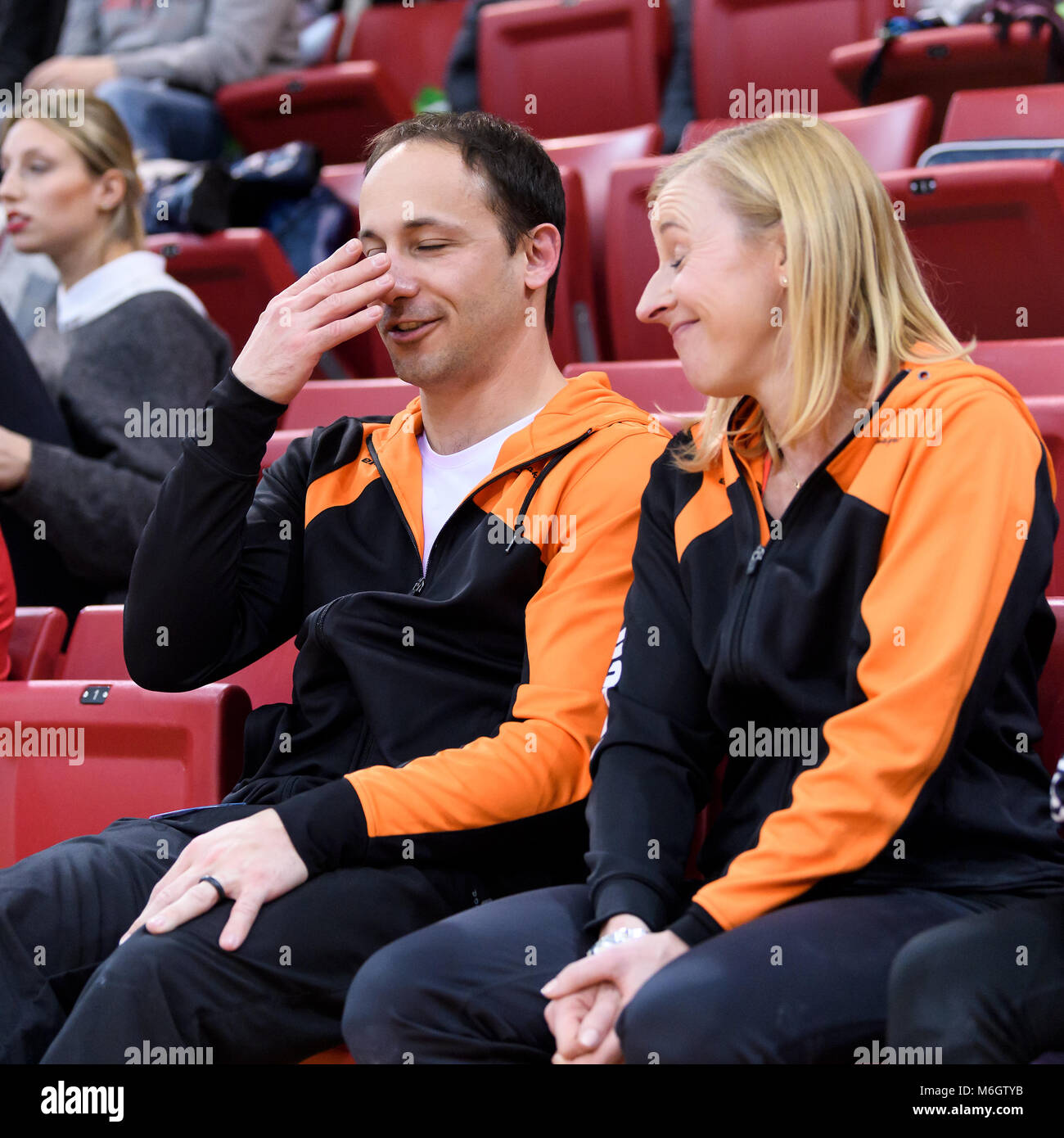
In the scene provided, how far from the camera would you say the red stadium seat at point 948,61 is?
2600 millimetres

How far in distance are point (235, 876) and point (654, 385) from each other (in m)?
0.99

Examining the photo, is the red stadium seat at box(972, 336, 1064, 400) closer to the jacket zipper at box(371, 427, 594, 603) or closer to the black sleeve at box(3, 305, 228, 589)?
the jacket zipper at box(371, 427, 594, 603)

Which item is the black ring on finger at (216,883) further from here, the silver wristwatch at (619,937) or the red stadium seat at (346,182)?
the red stadium seat at (346,182)

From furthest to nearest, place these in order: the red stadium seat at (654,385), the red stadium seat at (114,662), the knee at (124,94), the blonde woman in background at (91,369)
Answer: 1. the knee at (124,94)
2. the blonde woman in background at (91,369)
3. the red stadium seat at (654,385)
4. the red stadium seat at (114,662)

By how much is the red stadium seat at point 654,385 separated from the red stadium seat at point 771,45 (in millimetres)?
1412

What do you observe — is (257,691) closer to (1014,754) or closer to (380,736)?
(380,736)

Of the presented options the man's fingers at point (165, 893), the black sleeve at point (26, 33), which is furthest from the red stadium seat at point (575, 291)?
the black sleeve at point (26, 33)

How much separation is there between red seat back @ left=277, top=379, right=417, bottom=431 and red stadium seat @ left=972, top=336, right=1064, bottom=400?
77 cm

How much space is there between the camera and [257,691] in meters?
1.60

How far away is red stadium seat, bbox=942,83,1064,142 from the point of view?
2.28 meters

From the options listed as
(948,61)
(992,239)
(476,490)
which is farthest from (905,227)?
(476,490)

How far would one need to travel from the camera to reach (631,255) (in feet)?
7.70

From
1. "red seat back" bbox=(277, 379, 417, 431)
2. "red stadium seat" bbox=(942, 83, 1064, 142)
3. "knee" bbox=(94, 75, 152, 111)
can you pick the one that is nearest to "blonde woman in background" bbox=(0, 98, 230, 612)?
"red seat back" bbox=(277, 379, 417, 431)

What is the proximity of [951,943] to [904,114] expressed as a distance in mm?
1878
